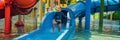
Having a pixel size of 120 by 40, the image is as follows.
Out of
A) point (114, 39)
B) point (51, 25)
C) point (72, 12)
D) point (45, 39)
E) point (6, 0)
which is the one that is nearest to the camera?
point (45, 39)

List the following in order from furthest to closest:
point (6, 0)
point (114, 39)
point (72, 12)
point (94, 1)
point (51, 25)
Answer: point (94, 1) < point (72, 12) < point (51, 25) < point (6, 0) < point (114, 39)

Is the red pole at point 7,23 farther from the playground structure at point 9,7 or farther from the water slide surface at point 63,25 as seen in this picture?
the water slide surface at point 63,25

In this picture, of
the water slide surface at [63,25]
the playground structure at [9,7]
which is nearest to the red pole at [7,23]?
the playground structure at [9,7]

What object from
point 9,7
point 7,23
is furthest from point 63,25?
point 7,23

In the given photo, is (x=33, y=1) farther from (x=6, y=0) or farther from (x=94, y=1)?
(x=94, y=1)

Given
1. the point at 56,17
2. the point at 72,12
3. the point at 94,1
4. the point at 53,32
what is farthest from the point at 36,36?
the point at 94,1

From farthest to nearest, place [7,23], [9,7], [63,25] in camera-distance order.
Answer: [63,25], [9,7], [7,23]

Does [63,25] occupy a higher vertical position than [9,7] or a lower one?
lower

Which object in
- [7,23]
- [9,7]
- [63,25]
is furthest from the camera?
[63,25]

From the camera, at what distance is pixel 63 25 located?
1544 cm

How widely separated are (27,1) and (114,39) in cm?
490

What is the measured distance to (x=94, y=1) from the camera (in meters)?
20.3

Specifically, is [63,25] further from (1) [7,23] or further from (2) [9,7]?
(1) [7,23]

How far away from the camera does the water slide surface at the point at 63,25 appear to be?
10507 mm
